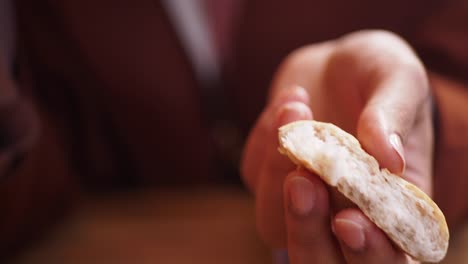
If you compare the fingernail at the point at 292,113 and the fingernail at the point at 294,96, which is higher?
the fingernail at the point at 292,113

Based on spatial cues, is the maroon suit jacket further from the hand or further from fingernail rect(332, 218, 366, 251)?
fingernail rect(332, 218, 366, 251)

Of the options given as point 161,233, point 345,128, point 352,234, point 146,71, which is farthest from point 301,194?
point 146,71

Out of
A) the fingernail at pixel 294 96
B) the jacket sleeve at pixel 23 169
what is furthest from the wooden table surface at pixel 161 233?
the fingernail at pixel 294 96

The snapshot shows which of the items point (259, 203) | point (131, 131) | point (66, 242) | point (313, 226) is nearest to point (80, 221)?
point (66, 242)

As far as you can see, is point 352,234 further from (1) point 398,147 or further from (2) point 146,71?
(2) point 146,71

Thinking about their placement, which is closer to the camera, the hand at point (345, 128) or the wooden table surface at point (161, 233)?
the hand at point (345, 128)

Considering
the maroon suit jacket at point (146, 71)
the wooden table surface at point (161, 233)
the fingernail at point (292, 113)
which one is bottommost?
the wooden table surface at point (161, 233)

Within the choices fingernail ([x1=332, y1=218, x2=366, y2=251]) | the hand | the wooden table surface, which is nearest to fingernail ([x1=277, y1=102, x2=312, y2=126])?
the hand

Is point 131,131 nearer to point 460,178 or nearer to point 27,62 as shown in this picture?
point 27,62

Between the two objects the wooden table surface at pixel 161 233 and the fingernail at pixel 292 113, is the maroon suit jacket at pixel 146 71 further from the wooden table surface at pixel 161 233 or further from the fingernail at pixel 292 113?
the fingernail at pixel 292 113
